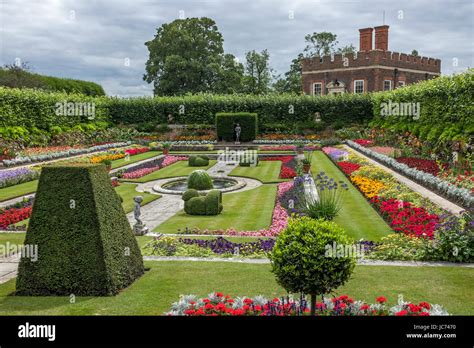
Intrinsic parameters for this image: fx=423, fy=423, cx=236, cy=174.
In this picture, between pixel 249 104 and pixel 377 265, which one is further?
pixel 249 104

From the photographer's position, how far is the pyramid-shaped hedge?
6.10 m

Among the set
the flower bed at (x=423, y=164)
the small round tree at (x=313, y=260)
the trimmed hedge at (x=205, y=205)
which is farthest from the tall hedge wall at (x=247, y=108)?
the small round tree at (x=313, y=260)

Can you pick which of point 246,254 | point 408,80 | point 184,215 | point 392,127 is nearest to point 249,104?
point 392,127

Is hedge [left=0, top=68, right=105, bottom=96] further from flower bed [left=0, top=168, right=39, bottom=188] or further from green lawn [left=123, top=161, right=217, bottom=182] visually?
flower bed [left=0, top=168, right=39, bottom=188]

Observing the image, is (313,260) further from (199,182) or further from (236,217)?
(199,182)

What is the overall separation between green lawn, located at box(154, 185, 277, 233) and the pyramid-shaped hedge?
5063 mm

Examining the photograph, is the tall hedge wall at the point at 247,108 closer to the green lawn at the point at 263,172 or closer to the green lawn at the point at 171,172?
the green lawn at the point at 171,172

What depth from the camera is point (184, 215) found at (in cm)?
1319

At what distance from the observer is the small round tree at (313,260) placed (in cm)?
503

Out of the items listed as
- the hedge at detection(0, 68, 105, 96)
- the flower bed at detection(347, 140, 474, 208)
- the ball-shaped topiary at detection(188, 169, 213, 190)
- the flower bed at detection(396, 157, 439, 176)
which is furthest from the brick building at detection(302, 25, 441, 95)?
the ball-shaped topiary at detection(188, 169, 213, 190)

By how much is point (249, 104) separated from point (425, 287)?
1398 inches

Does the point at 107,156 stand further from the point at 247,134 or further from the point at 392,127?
Result: the point at 392,127

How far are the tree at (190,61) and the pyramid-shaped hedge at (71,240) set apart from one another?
4695cm

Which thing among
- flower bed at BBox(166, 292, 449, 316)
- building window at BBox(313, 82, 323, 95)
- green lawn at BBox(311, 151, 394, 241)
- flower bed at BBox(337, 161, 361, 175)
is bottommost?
green lawn at BBox(311, 151, 394, 241)
